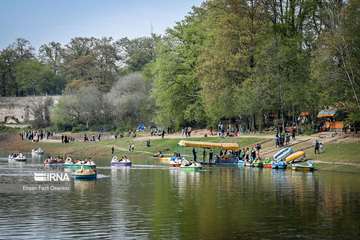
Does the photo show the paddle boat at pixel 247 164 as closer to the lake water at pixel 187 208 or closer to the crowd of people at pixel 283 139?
the crowd of people at pixel 283 139

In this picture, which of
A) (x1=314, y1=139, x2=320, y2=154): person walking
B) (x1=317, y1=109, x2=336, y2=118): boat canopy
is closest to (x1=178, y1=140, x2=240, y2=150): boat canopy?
(x1=314, y1=139, x2=320, y2=154): person walking

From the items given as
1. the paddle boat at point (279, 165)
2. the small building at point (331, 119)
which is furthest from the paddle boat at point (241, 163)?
the small building at point (331, 119)

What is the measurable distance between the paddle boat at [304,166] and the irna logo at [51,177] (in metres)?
22.4

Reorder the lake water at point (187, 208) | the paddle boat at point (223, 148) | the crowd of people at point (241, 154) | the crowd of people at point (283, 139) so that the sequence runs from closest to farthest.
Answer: the lake water at point (187, 208) → the crowd of people at point (241, 154) → the paddle boat at point (223, 148) → the crowd of people at point (283, 139)

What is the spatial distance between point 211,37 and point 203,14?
11.1 meters

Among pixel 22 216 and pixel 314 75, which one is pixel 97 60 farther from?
pixel 22 216

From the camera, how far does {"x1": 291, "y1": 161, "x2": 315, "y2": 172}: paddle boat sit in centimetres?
7325

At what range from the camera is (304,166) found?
74.0m

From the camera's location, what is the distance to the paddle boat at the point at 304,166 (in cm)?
7325

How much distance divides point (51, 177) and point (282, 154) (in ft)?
85.9

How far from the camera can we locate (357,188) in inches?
2211

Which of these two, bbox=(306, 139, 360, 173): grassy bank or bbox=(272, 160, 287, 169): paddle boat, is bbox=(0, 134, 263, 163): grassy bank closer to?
bbox=(306, 139, 360, 173): grassy bank

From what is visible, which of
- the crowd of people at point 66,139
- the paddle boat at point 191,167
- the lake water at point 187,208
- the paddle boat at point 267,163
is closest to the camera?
the lake water at point 187,208

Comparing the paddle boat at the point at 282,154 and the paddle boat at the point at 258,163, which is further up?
the paddle boat at the point at 282,154
